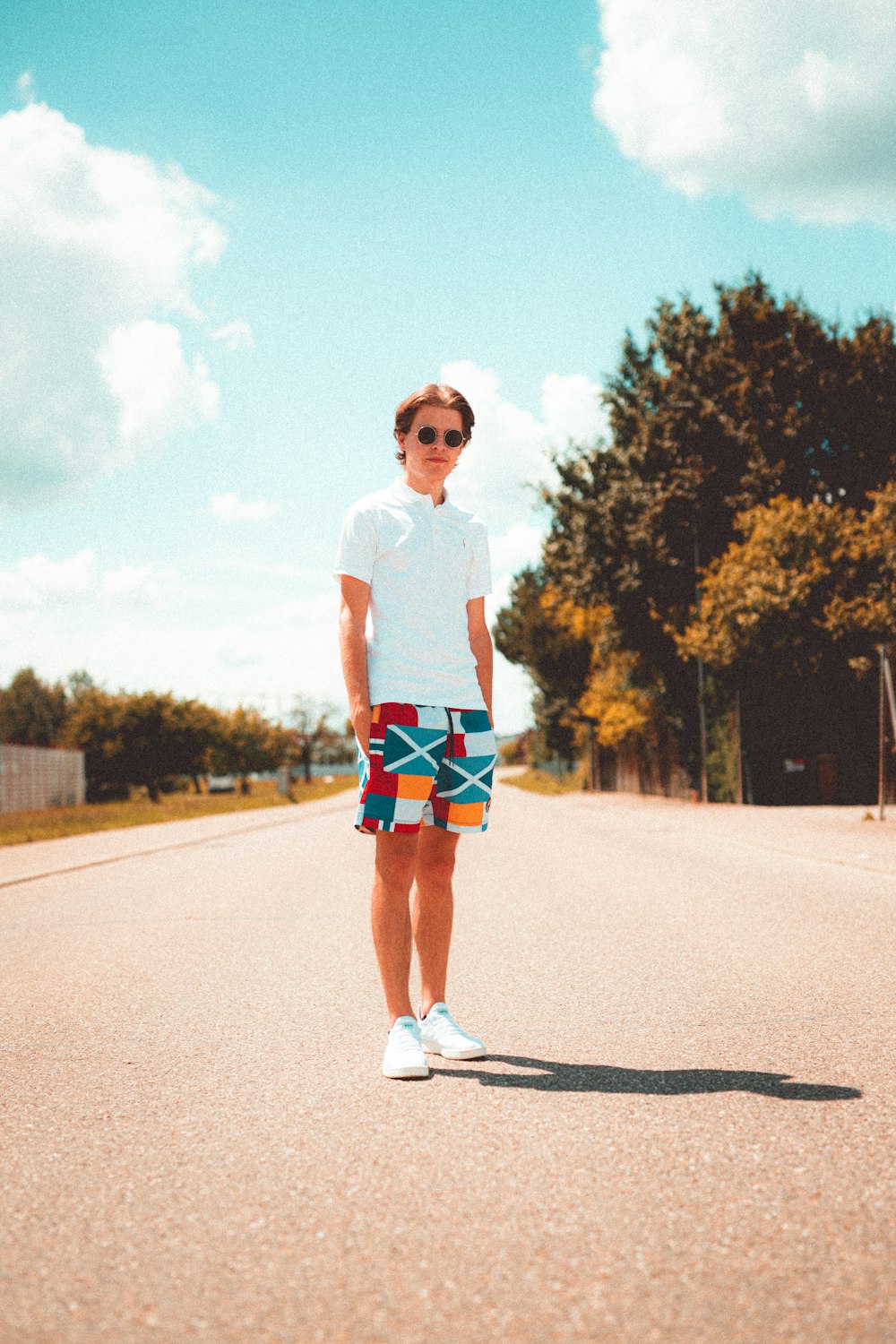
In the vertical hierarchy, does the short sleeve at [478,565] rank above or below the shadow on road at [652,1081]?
above

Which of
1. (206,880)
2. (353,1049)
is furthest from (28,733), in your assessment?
(353,1049)

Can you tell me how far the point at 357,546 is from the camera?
4.00 meters

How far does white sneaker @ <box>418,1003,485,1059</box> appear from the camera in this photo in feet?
12.8

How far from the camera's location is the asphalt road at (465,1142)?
206cm

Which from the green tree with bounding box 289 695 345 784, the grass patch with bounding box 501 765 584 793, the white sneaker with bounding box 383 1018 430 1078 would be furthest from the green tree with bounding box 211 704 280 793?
the white sneaker with bounding box 383 1018 430 1078

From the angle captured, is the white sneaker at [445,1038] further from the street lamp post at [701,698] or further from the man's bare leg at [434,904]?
the street lamp post at [701,698]

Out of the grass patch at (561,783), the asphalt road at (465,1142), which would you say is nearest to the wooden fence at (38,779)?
the grass patch at (561,783)

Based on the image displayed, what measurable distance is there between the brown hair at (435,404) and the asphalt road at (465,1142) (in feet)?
7.24

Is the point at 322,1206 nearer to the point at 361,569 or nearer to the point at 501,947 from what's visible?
the point at 361,569

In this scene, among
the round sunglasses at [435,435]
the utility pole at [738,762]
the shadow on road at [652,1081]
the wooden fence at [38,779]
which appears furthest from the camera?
the wooden fence at [38,779]

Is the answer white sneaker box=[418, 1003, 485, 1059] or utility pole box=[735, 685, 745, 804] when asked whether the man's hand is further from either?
utility pole box=[735, 685, 745, 804]

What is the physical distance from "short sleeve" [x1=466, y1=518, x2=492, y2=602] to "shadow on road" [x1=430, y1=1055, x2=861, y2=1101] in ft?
5.37

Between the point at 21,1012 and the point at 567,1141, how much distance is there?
2.81 metres

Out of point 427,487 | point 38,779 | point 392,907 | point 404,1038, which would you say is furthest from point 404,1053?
point 38,779
